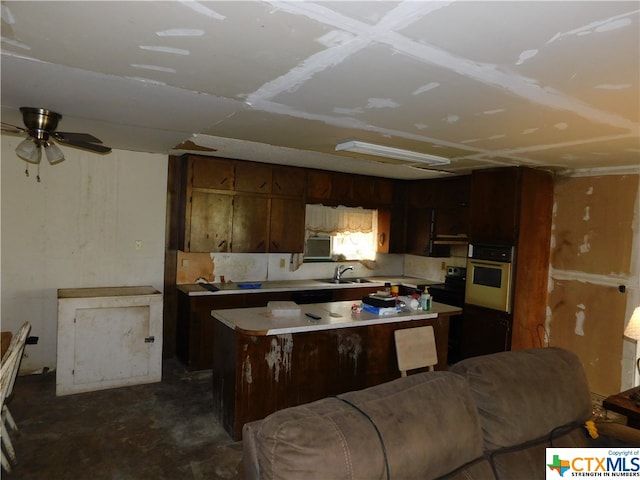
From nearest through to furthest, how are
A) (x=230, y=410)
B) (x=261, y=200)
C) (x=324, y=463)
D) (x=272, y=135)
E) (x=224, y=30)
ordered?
(x=324, y=463) → (x=224, y=30) → (x=230, y=410) → (x=272, y=135) → (x=261, y=200)

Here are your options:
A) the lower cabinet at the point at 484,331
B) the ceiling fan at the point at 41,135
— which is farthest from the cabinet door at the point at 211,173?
the lower cabinet at the point at 484,331

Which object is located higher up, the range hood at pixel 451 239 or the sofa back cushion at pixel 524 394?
the range hood at pixel 451 239

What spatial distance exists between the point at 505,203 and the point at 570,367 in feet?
8.22

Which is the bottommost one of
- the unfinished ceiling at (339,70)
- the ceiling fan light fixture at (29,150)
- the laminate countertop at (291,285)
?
the laminate countertop at (291,285)

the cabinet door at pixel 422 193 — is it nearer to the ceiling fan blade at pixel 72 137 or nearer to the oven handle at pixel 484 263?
the oven handle at pixel 484 263

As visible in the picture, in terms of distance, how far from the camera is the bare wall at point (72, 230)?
12.6 ft

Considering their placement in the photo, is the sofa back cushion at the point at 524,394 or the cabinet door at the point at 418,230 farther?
the cabinet door at the point at 418,230

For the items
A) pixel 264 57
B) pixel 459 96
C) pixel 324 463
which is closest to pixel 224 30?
pixel 264 57

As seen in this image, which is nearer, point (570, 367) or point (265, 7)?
point (265, 7)

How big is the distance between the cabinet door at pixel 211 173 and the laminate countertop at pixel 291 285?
44.0 inches

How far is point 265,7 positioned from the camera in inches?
50.9

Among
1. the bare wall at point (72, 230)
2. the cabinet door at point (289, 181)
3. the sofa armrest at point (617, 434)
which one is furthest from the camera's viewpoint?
the cabinet door at point (289, 181)

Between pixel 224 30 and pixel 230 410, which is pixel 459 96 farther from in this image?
pixel 230 410

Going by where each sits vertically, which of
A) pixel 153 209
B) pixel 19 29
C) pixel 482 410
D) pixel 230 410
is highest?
pixel 19 29
